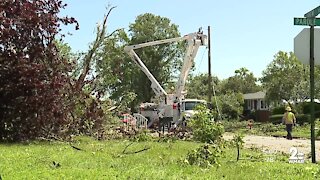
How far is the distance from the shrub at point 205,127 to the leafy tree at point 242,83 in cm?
6700

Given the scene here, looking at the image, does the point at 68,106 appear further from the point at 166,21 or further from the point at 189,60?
the point at 166,21

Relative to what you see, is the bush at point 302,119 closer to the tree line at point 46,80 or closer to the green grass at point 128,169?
the tree line at point 46,80

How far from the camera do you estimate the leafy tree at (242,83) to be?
88062 mm

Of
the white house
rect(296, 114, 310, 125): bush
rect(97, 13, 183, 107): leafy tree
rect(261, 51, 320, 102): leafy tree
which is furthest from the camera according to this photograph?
the white house

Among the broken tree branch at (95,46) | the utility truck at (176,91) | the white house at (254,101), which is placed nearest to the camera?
the broken tree branch at (95,46)

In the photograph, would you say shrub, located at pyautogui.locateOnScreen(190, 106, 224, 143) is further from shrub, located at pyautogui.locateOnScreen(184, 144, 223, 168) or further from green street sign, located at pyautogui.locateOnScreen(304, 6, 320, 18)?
green street sign, located at pyautogui.locateOnScreen(304, 6, 320, 18)

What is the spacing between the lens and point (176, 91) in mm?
38250

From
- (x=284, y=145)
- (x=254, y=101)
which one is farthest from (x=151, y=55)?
(x=284, y=145)

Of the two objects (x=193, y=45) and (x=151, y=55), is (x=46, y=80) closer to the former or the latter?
(x=193, y=45)

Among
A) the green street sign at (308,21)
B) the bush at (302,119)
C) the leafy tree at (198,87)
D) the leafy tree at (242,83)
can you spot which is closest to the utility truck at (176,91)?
the bush at (302,119)

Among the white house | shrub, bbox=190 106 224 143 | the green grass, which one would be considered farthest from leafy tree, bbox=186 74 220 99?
the green grass

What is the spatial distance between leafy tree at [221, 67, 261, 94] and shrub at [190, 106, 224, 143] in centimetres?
6700

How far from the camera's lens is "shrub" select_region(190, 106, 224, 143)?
18.6m

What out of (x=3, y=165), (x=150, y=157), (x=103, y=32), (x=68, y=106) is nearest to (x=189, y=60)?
(x=103, y=32)
